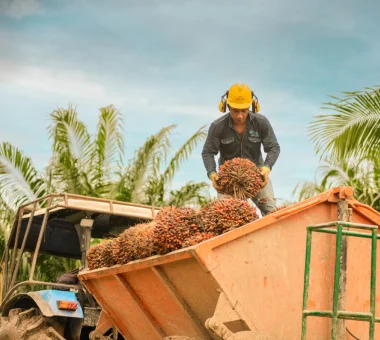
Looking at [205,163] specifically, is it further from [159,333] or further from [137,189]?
[137,189]

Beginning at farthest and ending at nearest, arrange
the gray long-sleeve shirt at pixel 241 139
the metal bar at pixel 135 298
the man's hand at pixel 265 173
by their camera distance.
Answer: the gray long-sleeve shirt at pixel 241 139, the man's hand at pixel 265 173, the metal bar at pixel 135 298

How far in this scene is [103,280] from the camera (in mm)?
7352

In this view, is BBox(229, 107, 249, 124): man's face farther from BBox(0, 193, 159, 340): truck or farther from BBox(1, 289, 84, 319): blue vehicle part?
BBox(1, 289, 84, 319): blue vehicle part

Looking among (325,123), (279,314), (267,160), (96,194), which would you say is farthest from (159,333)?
(96,194)

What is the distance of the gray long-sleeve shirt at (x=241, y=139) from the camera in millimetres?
8086

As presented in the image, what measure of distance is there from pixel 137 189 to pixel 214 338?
1409 cm

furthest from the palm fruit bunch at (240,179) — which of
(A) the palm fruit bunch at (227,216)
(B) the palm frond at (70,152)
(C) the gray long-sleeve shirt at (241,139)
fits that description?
(B) the palm frond at (70,152)

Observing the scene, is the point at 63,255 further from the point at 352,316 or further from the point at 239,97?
the point at 352,316

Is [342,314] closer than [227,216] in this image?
Yes

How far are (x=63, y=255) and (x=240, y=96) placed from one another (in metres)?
3.21

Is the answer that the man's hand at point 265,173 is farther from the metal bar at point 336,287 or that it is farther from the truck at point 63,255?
the metal bar at point 336,287

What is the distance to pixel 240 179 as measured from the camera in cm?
695

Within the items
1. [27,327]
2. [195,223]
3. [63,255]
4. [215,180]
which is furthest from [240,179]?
[63,255]

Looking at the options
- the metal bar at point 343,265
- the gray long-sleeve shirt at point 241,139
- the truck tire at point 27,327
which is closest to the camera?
the metal bar at point 343,265
